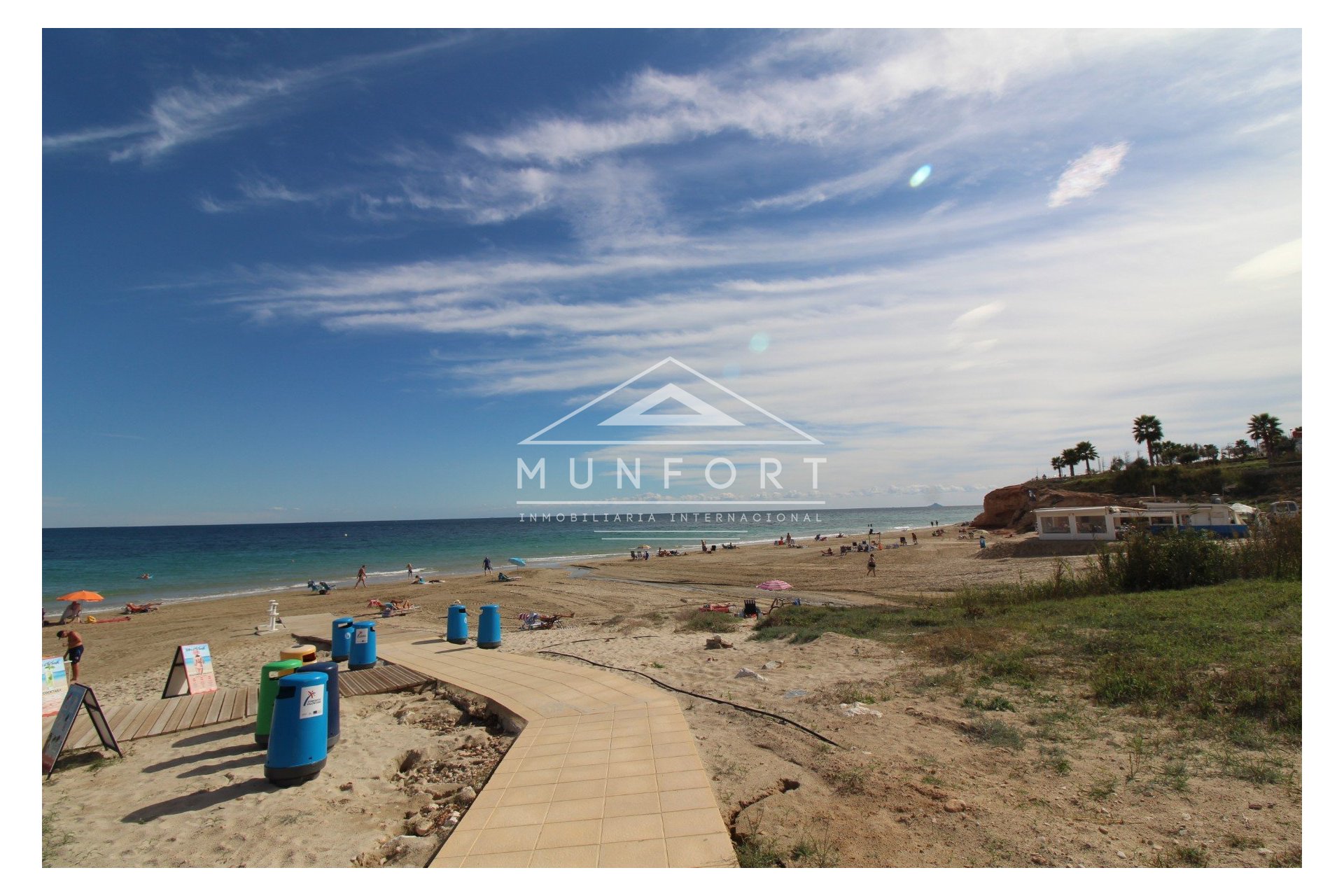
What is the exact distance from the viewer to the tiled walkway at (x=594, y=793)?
12.3ft

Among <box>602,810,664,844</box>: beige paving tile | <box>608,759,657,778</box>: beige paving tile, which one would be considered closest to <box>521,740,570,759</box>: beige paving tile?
<box>608,759,657,778</box>: beige paving tile

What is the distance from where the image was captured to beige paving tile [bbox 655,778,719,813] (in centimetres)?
426

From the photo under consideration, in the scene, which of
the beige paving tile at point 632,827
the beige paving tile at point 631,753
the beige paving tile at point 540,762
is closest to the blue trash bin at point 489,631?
the beige paving tile at point 540,762

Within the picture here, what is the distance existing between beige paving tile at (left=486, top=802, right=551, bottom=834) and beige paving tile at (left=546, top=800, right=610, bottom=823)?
0.17 feet

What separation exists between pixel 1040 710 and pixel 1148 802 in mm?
2058

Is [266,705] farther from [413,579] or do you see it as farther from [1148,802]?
[413,579]

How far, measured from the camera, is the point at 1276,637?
7.75m

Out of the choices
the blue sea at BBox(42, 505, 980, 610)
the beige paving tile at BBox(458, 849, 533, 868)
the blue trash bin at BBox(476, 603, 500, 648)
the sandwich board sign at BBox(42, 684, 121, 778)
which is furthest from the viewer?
the blue sea at BBox(42, 505, 980, 610)

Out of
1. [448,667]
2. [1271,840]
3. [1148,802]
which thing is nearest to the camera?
[1271,840]

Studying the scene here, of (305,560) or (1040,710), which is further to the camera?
(305,560)

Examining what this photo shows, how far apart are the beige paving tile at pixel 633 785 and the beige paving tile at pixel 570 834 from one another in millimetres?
438

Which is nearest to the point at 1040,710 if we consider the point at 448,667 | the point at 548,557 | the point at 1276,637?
the point at 1276,637

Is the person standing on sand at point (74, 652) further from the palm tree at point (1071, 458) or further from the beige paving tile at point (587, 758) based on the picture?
the palm tree at point (1071, 458)

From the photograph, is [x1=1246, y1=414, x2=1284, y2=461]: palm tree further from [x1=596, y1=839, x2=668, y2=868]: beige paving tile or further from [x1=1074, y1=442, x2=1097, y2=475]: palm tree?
[x1=596, y1=839, x2=668, y2=868]: beige paving tile
